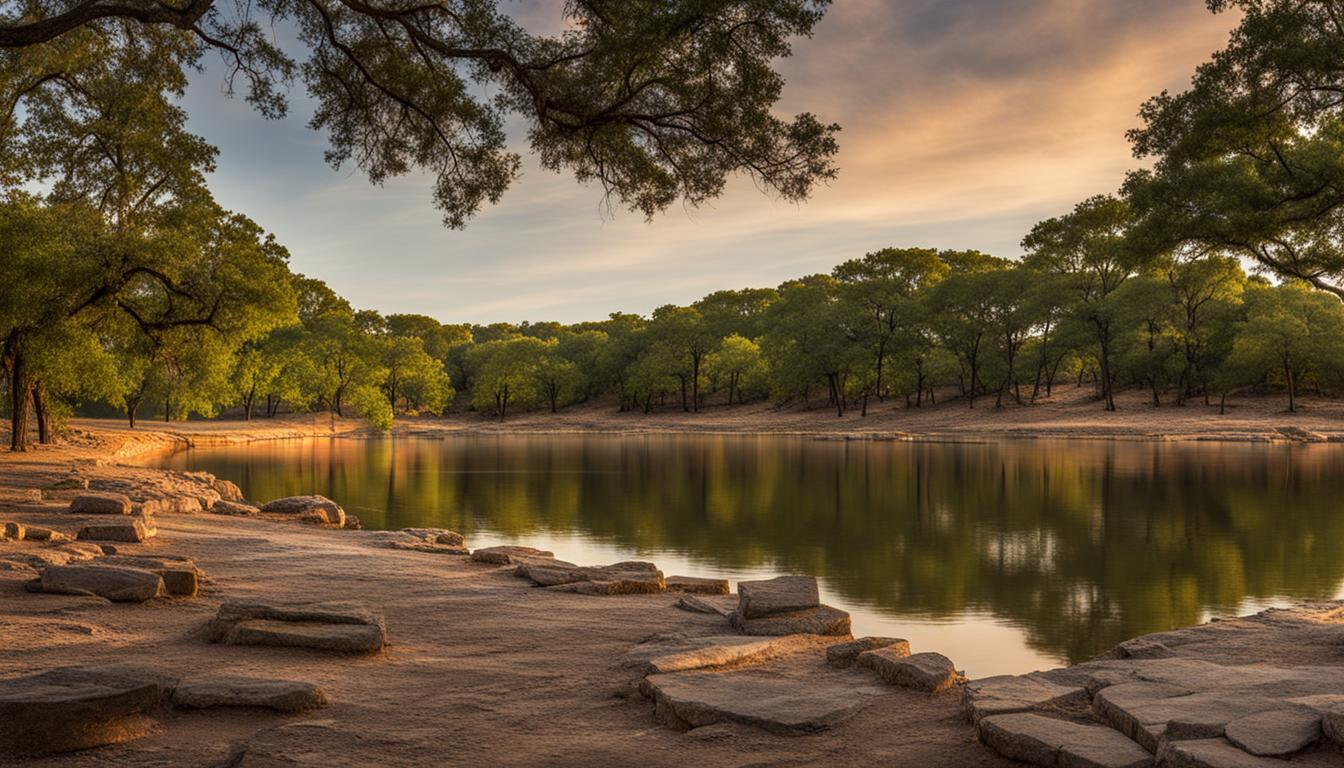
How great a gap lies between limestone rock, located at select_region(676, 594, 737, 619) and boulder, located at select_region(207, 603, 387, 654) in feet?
11.2

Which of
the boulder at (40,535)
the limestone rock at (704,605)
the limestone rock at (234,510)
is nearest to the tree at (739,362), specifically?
the limestone rock at (234,510)

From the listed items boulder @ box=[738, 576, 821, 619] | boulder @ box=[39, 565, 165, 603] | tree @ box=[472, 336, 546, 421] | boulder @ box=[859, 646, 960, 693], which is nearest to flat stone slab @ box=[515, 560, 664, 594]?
boulder @ box=[738, 576, 821, 619]

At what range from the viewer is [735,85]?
419 inches

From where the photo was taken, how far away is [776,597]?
890cm

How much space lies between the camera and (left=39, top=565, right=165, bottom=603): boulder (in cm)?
827

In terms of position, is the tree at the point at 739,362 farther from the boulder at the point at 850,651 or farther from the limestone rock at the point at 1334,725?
the limestone rock at the point at 1334,725

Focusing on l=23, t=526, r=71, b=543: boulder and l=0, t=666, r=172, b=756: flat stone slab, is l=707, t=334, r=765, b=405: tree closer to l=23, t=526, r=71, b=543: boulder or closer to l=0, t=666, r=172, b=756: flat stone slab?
l=23, t=526, r=71, b=543: boulder

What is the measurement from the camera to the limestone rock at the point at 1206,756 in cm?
418

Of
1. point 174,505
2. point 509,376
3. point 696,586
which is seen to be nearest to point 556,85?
point 696,586

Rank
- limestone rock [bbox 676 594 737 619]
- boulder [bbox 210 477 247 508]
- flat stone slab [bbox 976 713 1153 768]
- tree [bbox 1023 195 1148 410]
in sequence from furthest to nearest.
Result: tree [bbox 1023 195 1148 410]
boulder [bbox 210 477 247 508]
limestone rock [bbox 676 594 737 619]
flat stone slab [bbox 976 713 1153 768]

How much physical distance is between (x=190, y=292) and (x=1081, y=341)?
52.6 m

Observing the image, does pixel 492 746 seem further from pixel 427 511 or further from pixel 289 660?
pixel 427 511

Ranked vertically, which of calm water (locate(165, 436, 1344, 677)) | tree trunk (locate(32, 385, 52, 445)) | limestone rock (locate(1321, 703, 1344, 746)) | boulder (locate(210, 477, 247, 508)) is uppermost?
tree trunk (locate(32, 385, 52, 445))

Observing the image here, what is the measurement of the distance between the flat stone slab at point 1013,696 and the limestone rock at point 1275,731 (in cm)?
116
